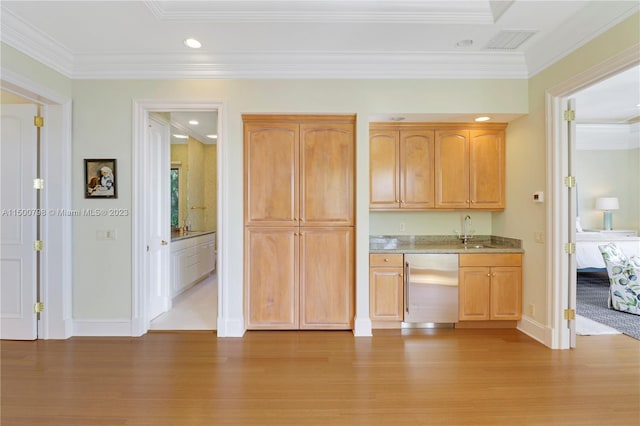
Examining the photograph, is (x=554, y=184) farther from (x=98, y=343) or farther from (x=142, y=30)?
(x=98, y=343)

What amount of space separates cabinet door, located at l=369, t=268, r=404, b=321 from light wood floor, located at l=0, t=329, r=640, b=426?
22cm

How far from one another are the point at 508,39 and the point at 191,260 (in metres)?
5.16

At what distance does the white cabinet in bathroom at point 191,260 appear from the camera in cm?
453

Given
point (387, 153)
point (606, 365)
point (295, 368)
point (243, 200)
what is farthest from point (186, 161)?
point (606, 365)

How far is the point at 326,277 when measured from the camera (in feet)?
11.0

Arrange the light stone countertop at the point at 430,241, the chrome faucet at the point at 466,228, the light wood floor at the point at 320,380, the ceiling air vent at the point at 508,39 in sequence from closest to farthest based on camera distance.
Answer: the light wood floor at the point at 320,380 < the ceiling air vent at the point at 508,39 < the light stone countertop at the point at 430,241 < the chrome faucet at the point at 466,228

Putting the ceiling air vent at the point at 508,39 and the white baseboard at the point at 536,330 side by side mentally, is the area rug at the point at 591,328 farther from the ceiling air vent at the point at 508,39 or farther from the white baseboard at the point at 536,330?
the ceiling air vent at the point at 508,39

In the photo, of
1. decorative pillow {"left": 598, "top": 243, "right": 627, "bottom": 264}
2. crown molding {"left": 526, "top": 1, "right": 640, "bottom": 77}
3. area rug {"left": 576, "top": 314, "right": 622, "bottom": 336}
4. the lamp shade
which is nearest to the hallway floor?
area rug {"left": 576, "top": 314, "right": 622, "bottom": 336}

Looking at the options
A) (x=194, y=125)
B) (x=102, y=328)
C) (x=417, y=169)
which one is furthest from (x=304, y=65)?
(x=102, y=328)

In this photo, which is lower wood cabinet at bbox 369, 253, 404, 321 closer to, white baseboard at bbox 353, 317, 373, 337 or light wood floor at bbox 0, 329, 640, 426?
white baseboard at bbox 353, 317, 373, 337

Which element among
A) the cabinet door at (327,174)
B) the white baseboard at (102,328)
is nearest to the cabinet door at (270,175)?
the cabinet door at (327,174)

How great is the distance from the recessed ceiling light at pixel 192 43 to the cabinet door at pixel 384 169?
203 centimetres

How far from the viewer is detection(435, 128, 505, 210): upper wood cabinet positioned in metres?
3.66

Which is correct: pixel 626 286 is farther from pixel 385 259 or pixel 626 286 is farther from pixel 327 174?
pixel 327 174
